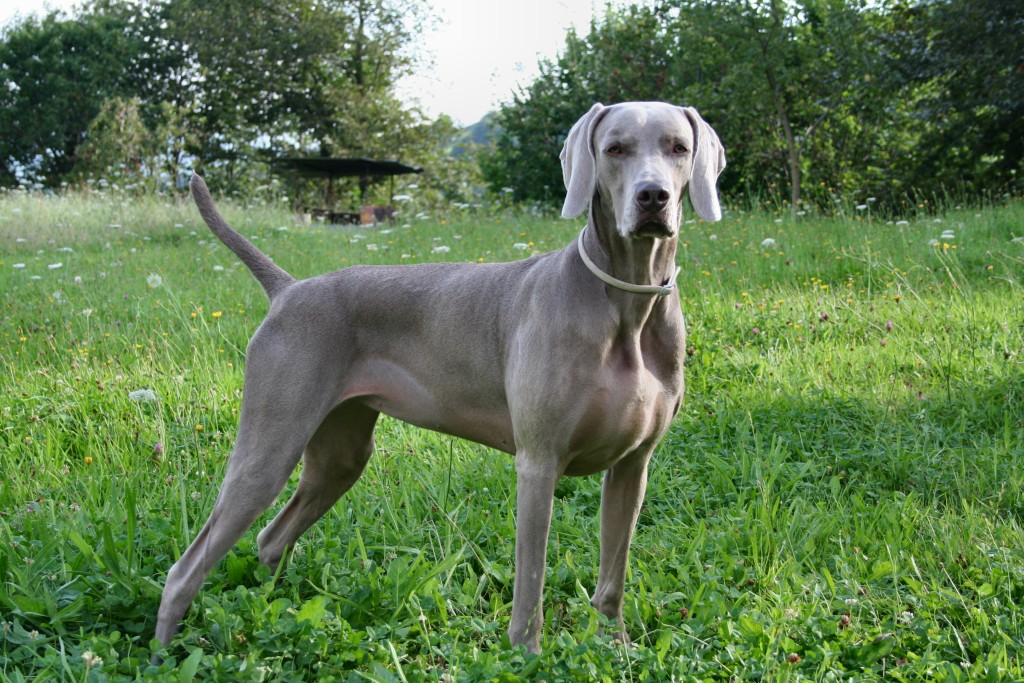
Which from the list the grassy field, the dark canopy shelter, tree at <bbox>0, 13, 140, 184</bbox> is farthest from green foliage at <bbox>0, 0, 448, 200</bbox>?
the grassy field

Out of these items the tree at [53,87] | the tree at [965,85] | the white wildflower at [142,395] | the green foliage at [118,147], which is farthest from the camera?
the tree at [53,87]

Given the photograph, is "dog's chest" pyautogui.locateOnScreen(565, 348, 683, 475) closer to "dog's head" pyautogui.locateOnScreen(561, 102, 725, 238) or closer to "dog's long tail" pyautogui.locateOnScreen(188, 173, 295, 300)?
"dog's head" pyautogui.locateOnScreen(561, 102, 725, 238)

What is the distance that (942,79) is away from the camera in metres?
11.5

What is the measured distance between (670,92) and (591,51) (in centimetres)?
265

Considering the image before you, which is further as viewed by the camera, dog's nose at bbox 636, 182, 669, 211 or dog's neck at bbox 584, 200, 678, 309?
dog's neck at bbox 584, 200, 678, 309

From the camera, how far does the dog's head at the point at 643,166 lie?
216cm

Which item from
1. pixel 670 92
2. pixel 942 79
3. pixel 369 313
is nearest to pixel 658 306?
pixel 369 313

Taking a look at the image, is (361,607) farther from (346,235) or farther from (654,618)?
(346,235)

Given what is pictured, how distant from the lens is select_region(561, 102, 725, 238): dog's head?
2.16m

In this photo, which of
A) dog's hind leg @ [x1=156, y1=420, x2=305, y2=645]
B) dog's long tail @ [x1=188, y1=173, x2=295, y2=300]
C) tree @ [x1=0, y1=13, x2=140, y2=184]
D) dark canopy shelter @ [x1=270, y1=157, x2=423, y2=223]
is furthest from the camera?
tree @ [x1=0, y1=13, x2=140, y2=184]

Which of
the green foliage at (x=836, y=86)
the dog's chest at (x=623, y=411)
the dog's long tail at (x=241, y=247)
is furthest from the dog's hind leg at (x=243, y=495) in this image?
the green foliage at (x=836, y=86)

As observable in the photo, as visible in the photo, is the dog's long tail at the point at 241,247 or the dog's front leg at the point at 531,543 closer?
the dog's front leg at the point at 531,543

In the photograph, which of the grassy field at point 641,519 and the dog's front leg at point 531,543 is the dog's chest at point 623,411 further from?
the grassy field at point 641,519

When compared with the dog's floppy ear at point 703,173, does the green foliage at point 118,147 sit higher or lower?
higher
